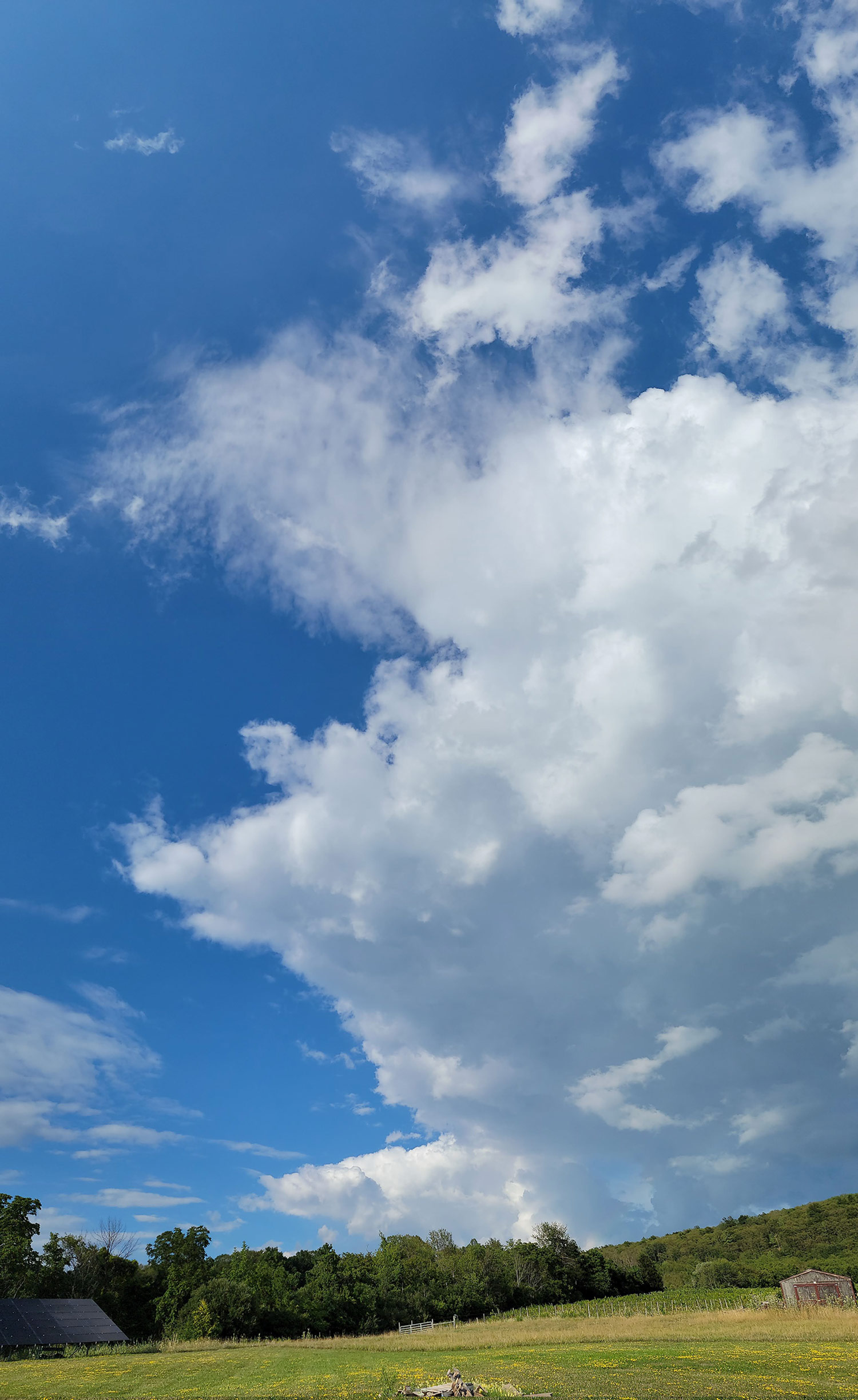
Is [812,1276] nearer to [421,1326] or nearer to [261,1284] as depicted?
[421,1326]

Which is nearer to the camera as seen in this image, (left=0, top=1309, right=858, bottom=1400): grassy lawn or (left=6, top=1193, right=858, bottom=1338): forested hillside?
(left=0, top=1309, right=858, bottom=1400): grassy lawn

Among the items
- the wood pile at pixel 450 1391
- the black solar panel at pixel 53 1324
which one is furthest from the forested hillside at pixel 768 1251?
the wood pile at pixel 450 1391

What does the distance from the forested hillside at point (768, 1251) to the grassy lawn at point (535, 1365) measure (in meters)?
91.3

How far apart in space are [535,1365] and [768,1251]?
584ft

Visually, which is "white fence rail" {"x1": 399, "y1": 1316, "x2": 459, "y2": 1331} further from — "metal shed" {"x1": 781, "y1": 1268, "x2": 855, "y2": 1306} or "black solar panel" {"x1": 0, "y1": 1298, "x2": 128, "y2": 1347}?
"metal shed" {"x1": 781, "y1": 1268, "x2": 855, "y2": 1306}

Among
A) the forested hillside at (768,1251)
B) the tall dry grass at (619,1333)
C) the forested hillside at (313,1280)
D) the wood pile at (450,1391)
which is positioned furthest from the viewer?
the forested hillside at (768,1251)

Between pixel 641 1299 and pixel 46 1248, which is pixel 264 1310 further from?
pixel 641 1299

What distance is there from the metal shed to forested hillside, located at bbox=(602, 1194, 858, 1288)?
54.2 metres

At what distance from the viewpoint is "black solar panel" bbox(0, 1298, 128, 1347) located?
62094 mm

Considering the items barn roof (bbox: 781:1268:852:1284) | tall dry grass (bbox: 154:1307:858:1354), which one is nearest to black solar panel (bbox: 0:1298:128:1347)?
tall dry grass (bbox: 154:1307:858:1354)

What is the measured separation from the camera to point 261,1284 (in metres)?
93.9

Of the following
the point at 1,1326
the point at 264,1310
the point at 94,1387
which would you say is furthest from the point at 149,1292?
the point at 94,1387

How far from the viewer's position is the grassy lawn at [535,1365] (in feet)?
85.3

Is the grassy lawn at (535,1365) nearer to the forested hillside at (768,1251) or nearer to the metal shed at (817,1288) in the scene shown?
the metal shed at (817,1288)
